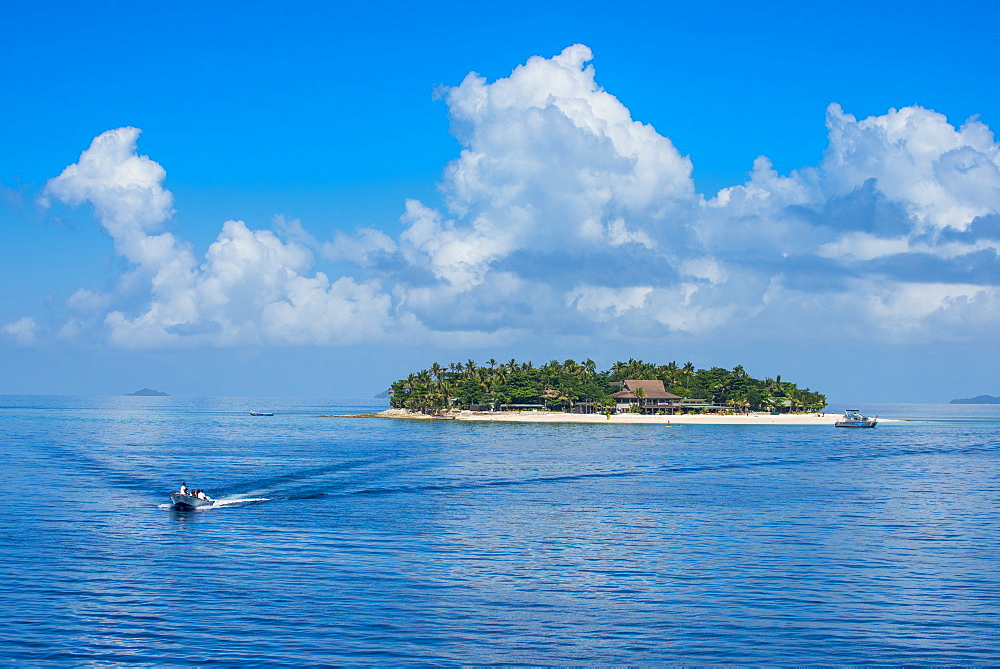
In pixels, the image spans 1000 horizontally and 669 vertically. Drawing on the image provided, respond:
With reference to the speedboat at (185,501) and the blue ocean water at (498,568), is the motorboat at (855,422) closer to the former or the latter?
the blue ocean water at (498,568)

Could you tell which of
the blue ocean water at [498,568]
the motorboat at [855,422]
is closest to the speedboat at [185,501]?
the blue ocean water at [498,568]

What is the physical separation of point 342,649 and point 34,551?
21.5 metres

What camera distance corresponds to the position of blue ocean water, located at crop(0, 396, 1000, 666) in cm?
2666

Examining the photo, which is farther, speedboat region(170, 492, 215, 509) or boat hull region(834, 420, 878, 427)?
boat hull region(834, 420, 878, 427)

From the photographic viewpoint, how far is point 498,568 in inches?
1458

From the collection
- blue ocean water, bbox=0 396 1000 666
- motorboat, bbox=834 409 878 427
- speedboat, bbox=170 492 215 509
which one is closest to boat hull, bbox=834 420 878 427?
motorboat, bbox=834 409 878 427

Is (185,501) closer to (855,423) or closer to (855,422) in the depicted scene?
(855,423)

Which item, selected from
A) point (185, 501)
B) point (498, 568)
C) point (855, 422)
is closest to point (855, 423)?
point (855, 422)

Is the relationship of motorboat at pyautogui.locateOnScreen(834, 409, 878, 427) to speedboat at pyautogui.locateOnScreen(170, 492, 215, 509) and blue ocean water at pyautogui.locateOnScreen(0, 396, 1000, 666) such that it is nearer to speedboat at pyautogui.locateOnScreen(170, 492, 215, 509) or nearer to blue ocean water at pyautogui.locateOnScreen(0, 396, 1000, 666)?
blue ocean water at pyautogui.locateOnScreen(0, 396, 1000, 666)

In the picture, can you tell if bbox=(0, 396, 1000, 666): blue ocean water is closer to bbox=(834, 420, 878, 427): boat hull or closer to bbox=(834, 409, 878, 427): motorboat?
bbox=(834, 420, 878, 427): boat hull

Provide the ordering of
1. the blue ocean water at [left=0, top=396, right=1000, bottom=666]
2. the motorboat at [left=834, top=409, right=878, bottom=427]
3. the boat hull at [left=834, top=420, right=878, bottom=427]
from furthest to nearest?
the motorboat at [left=834, top=409, right=878, bottom=427] < the boat hull at [left=834, top=420, right=878, bottom=427] < the blue ocean water at [left=0, top=396, right=1000, bottom=666]

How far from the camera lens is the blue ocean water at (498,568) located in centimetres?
2666

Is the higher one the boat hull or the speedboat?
the boat hull

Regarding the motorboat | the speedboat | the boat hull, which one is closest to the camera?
the speedboat
